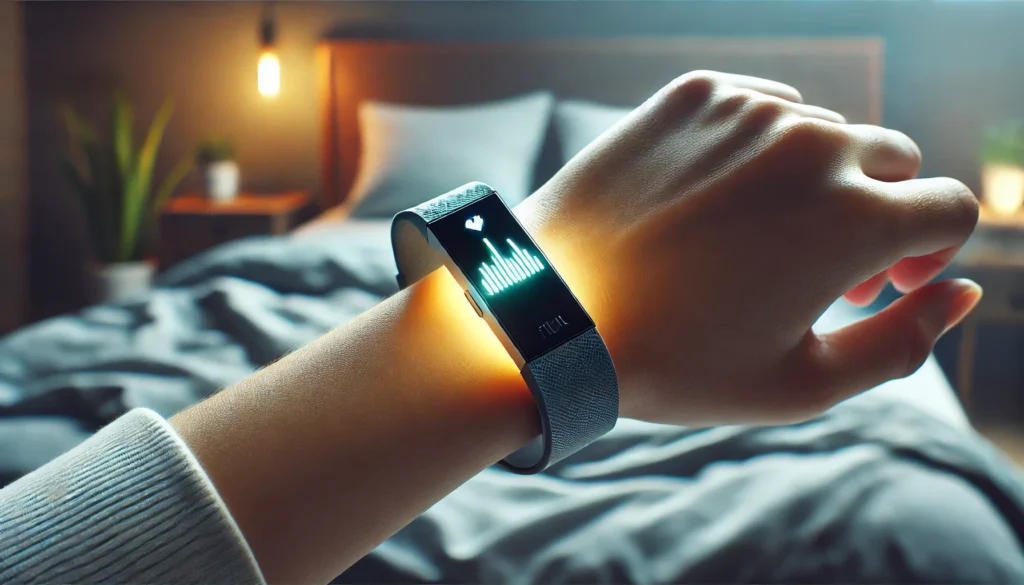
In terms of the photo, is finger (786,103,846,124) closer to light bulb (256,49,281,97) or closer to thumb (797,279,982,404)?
thumb (797,279,982,404)

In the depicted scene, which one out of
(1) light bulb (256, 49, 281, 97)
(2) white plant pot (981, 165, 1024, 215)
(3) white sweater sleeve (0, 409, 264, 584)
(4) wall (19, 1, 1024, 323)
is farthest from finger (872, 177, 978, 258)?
(1) light bulb (256, 49, 281, 97)

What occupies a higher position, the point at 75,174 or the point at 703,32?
the point at 703,32

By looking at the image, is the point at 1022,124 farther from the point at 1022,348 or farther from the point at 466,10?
the point at 466,10

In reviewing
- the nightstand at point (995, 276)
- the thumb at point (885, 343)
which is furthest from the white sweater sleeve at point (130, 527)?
the nightstand at point (995, 276)

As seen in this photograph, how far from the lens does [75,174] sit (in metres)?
3.16

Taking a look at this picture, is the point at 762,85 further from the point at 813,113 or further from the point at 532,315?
the point at 532,315

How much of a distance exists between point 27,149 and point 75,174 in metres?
0.65

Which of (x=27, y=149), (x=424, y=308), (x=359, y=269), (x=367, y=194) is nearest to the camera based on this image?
(x=424, y=308)

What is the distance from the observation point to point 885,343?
1.98 feet

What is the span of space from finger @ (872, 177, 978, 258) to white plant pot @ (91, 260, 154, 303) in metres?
3.06

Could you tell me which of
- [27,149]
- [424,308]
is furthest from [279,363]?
[27,149]

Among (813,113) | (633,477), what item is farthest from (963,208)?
(633,477)

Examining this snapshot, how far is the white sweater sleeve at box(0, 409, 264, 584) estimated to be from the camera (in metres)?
0.41

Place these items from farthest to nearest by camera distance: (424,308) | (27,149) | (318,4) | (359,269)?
(27,149) → (318,4) → (359,269) → (424,308)
